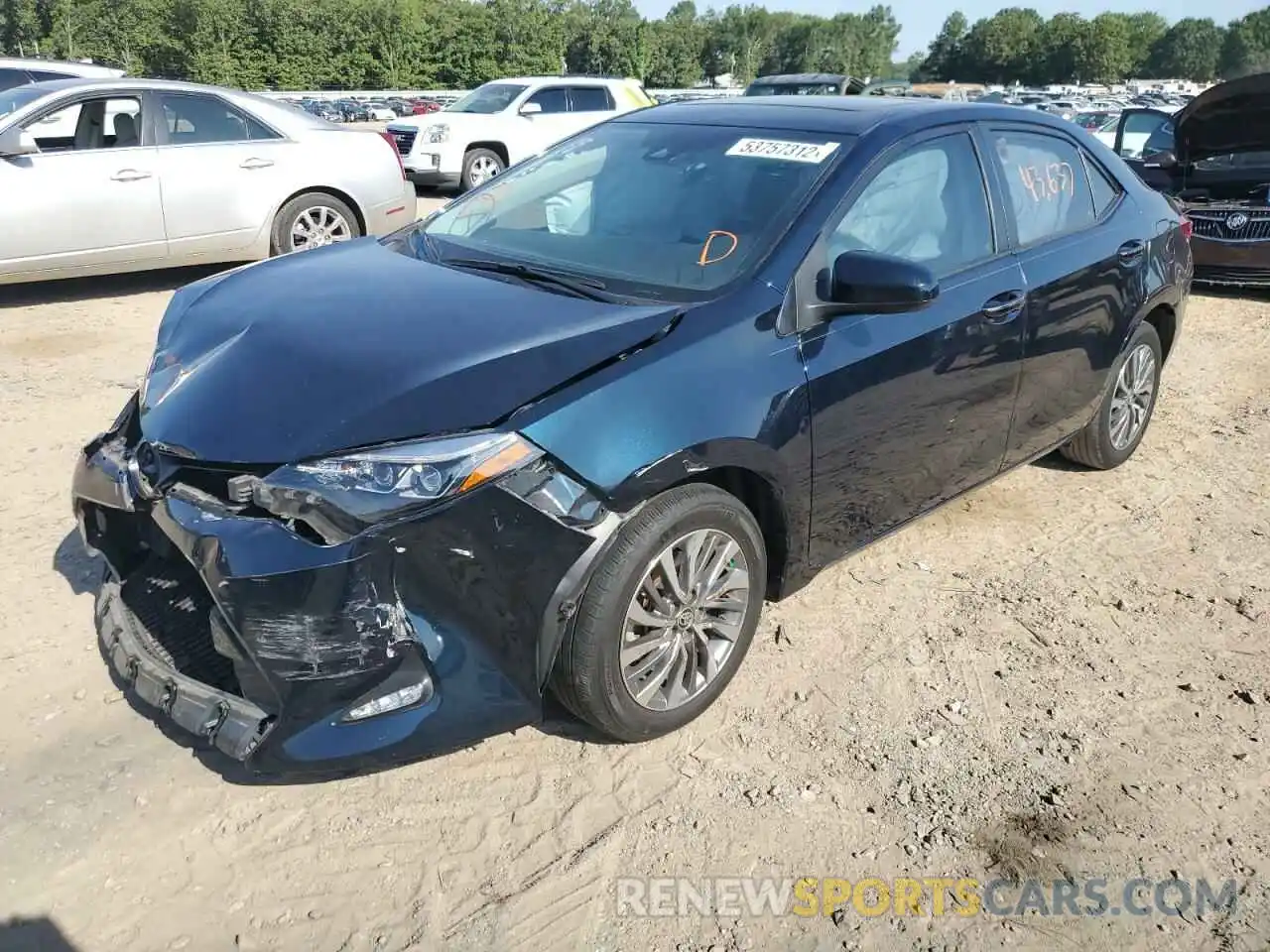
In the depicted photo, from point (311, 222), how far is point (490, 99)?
7.34 meters

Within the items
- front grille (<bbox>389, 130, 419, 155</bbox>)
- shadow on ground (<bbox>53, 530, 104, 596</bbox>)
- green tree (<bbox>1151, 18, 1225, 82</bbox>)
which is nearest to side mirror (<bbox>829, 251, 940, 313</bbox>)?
shadow on ground (<bbox>53, 530, 104, 596</bbox>)

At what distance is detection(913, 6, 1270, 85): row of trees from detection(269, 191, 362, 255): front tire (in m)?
136

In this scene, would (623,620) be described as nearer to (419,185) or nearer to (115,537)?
(115,537)

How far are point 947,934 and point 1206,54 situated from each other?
156620 mm

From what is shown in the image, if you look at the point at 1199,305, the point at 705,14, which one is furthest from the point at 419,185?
the point at 705,14

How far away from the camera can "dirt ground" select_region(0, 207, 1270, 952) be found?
2.40 m

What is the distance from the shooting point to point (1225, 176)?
881 centimetres

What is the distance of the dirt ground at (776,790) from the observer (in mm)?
2404

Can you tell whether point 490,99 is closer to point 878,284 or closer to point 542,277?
point 542,277

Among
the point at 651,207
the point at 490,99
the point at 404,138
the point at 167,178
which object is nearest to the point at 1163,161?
the point at 651,207

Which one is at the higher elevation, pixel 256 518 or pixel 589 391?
pixel 589 391

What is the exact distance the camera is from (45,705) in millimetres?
3047

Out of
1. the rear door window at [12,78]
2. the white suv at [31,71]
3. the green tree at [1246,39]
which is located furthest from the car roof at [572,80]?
the green tree at [1246,39]

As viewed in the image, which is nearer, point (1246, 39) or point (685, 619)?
point (685, 619)
